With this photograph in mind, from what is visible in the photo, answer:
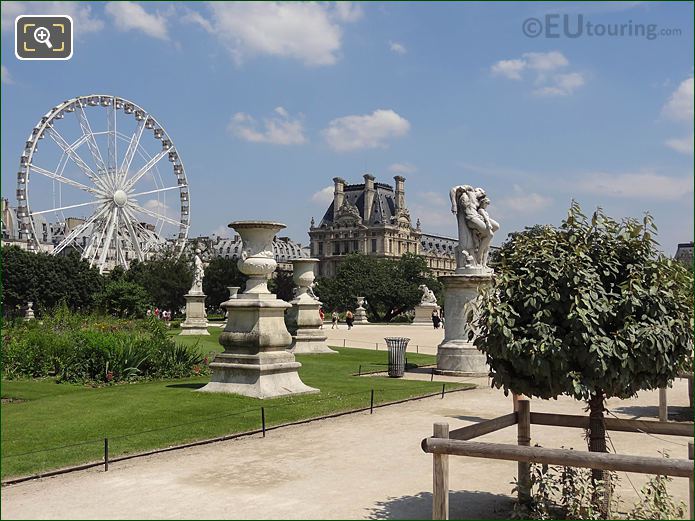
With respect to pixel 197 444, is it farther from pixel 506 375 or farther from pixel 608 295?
pixel 608 295

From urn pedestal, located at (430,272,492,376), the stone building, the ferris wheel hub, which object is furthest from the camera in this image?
the stone building

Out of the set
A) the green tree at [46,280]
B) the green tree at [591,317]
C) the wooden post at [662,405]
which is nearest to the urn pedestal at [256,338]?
the wooden post at [662,405]

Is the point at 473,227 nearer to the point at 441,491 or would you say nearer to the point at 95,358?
the point at 95,358

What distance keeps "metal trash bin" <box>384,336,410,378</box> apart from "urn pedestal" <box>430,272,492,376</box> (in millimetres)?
1354

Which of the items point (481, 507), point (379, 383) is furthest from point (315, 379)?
point (481, 507)

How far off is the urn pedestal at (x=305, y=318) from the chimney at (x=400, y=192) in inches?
Answer: 4628

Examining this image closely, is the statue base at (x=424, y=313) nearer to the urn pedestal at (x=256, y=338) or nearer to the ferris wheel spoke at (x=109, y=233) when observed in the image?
the ferris wheel spoke at (x=109, y=233)

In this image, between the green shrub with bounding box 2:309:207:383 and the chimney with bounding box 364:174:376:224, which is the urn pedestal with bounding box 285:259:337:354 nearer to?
the green shrub with bounding box 2:309:207:383

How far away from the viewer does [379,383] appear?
18047 mm

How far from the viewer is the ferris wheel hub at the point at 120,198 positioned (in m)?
57.4

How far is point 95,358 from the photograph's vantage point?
708 inches

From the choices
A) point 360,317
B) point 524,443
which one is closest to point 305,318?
point 524,443

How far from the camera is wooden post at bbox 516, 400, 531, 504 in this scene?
730cm

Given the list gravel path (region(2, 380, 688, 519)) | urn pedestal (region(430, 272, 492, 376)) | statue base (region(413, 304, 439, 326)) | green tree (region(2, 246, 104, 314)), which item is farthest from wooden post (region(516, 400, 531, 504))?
green tree (region(2, 246, 104, 314))
